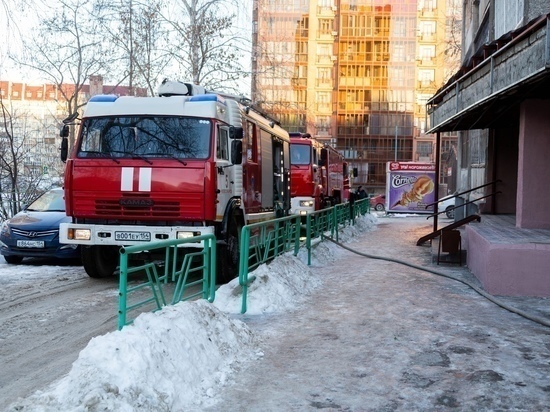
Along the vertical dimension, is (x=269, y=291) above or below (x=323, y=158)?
below

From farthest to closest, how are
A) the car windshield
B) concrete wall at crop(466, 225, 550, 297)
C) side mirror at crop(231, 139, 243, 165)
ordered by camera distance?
1. the car windshield
2. side mirror at crop(231, 139, 243, 165)
3. concrete wall at crop(466, 225, 550, 297)

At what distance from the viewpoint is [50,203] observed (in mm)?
12836

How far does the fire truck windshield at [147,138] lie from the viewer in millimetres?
9266

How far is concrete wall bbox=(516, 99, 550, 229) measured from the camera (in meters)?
9.78

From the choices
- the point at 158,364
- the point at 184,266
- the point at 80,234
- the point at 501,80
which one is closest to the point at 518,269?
the point at 501,80

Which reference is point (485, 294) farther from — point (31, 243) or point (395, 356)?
point (31, 243)

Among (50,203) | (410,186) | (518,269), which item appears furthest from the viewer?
(410,186)

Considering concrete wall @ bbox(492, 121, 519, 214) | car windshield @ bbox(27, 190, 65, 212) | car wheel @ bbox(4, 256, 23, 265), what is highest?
concrete wall @ bbox(492, 121, 519, 214)

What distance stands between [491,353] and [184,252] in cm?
333

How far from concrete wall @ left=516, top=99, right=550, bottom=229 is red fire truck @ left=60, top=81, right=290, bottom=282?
4764 mm

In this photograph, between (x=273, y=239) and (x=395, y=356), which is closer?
(x=395, y=356)

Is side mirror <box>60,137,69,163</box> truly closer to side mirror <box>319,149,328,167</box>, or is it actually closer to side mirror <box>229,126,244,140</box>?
side mirror <box>229,126,244,140</box>

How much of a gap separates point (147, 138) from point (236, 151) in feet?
4.76

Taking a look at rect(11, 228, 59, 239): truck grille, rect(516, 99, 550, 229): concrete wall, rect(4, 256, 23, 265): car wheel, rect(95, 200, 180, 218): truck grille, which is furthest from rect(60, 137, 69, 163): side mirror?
rect(516, 99, 550, 229): concrete wall
